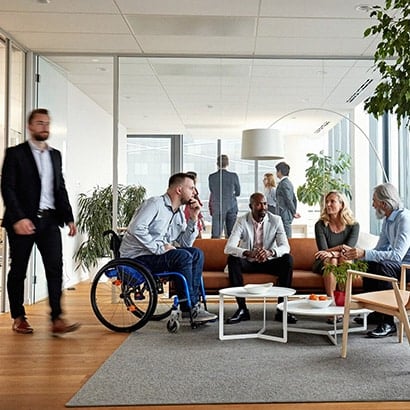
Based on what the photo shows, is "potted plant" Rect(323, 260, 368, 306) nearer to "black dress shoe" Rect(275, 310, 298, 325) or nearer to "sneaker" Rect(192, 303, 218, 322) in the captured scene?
"black dress shoe" Rect(275, 310, 298, 325)

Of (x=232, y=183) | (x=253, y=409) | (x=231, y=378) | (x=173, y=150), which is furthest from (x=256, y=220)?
(x=253, y=409)

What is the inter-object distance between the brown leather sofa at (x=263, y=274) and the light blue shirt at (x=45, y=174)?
1.48m

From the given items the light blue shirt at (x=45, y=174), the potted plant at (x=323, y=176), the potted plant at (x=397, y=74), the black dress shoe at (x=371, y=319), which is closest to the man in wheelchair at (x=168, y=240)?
the light blue shirt at (x=45, y=174)

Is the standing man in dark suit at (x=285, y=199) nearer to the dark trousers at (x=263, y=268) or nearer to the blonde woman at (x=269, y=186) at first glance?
the blonde woman at (x=269, y=186)

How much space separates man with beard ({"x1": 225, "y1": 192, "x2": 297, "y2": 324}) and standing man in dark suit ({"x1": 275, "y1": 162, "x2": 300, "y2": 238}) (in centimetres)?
91

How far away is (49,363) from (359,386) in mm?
1799

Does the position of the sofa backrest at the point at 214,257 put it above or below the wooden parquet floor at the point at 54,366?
above

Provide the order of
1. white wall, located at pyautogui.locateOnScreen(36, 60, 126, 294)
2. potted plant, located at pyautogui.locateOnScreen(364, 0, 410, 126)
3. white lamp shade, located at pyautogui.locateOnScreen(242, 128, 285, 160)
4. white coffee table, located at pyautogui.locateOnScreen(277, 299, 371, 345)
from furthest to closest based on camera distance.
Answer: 1. white wall, located at pyautogui.locateOnScreen(36, 60, 126, 294)
2. white lamp shade, located at pyautogui.locateOnScreen(242, 128, 285, 160)
3. white coffee table, located at pyautogui.locateOnScreen(277, 299, 371, 345)
4. potted plant, located at pyautogui.locateOnScreen(364, 0, 410, 126)

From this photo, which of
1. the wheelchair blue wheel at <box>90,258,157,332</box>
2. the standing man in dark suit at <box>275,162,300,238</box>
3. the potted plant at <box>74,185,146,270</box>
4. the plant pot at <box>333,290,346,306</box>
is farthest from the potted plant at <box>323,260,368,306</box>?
the potted plant at <box>74,185,146,270</box>

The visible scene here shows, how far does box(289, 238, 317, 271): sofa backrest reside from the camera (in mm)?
5297

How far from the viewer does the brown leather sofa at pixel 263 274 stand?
15.8 feet

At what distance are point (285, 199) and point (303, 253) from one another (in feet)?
2.76

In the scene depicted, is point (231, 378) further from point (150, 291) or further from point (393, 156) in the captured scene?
point (393, 156)

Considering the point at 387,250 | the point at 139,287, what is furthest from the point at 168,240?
the point at 387,250
